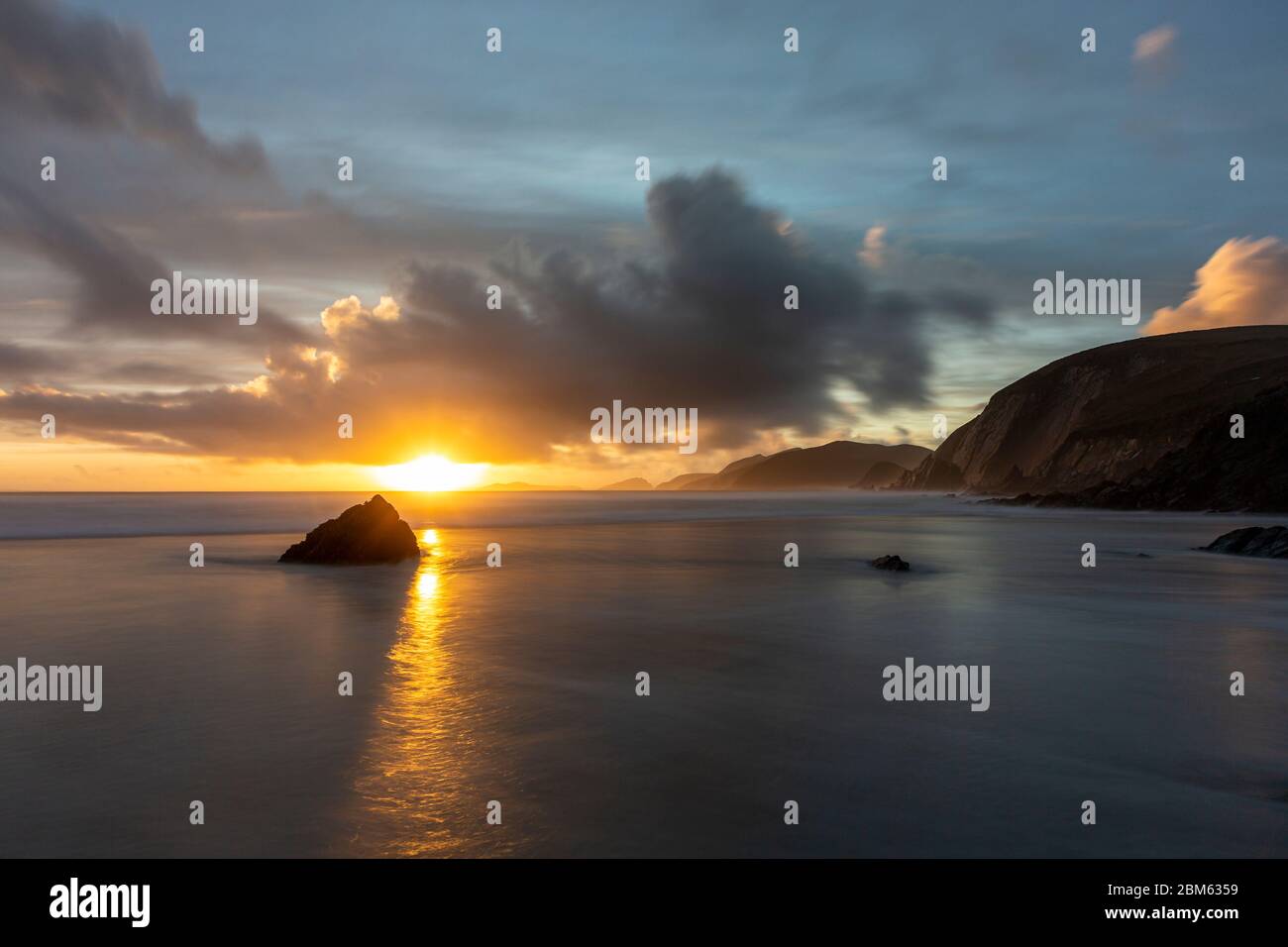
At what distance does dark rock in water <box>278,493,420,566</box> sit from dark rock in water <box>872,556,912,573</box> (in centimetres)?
2014

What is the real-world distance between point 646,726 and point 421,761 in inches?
112

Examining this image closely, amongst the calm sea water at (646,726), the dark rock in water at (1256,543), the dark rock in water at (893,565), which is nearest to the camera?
the calm sea water at (646,726)

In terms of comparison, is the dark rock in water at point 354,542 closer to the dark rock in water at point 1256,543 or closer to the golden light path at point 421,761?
the golden light path at point 421,761

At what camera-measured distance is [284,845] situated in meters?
6.20

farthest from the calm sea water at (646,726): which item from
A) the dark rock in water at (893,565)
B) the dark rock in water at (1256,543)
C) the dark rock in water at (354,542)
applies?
the dark rock in water at (1256,543)

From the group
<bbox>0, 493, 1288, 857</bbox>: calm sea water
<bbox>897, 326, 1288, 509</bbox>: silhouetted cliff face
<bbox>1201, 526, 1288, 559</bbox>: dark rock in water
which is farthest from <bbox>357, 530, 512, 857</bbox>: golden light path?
<bbox>897, 326, 1288, 509</bbox>: silhouetted cliff face

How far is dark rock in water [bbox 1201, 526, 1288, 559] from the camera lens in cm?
3077

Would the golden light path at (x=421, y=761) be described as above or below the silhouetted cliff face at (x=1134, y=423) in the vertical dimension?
below

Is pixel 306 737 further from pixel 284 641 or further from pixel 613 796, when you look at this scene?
pixel 284 641

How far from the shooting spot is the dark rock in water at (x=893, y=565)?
2762 centimetres

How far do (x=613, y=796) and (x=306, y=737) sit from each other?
4268 mm

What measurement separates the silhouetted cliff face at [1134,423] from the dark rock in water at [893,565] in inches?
2160

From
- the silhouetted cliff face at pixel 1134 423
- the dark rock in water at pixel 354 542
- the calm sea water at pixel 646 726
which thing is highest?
the silhouetted cliff face at pixel 1134 423

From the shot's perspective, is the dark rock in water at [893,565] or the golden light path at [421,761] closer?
the golden light path at [421,761]
